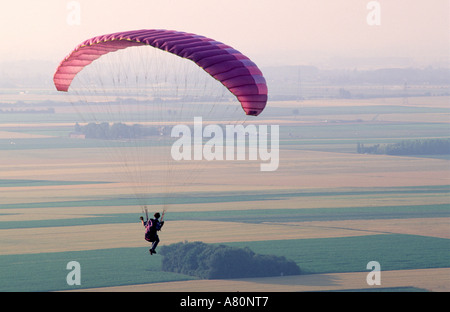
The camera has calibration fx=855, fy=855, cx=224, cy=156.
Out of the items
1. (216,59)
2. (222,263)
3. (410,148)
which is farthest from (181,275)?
(410,148)

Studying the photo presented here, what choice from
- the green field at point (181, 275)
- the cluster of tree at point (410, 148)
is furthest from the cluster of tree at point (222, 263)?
the cluster of tree at point (410, 148)

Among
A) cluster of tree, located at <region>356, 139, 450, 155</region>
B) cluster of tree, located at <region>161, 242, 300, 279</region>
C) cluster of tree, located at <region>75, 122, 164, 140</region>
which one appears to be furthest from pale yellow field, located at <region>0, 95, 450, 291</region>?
cluster of tree, located at <region>75, 122, 164, 140</region>

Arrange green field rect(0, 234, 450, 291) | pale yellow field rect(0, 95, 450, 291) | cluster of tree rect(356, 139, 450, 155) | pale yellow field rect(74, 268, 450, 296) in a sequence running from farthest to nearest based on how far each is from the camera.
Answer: cluster of tree rect(356, 139, 450, 155) → pale yellow field rect(0, 95, 450, 291) → green field rect(0, 234, 450, 291) → pale yellow field rect(74, 268, 450, 296)

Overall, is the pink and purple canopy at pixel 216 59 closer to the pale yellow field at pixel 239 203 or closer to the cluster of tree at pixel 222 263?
the pale yellow field at pixel 239 203

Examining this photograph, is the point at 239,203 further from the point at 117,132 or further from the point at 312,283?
the point at 117,132

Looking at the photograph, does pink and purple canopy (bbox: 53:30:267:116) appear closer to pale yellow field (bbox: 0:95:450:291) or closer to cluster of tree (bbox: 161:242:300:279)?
pale yellow field (bbox: 0:95:450:291)

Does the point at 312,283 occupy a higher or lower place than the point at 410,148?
lower

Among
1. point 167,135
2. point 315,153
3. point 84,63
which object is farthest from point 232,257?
point 167,135

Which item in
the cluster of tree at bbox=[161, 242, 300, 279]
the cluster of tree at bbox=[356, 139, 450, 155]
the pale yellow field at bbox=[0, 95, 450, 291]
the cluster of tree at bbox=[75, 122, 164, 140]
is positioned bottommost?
the cluster of tree at bbox=[161, 242, 300, 279]
